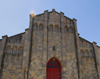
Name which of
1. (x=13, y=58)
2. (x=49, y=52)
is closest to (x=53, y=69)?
(x=49, y=52)

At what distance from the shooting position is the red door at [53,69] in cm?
1797

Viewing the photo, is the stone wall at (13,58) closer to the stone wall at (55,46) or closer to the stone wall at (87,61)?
the stone wall at (55,46)

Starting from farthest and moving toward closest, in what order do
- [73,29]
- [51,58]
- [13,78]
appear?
[73,29] < [51,58] < [13,78]

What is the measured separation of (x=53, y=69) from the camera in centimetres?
1833

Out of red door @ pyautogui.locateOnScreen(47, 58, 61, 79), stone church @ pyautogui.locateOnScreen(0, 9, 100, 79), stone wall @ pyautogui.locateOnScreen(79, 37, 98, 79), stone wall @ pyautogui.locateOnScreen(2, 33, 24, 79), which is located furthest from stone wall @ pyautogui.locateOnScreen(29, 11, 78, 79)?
stone wall @ pyautogui.locateOnScreen(2, 33, 24, 79)

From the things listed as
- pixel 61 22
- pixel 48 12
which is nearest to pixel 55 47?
pixel 61 22

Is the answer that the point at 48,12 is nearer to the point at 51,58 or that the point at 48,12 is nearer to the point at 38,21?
the point at 38,21

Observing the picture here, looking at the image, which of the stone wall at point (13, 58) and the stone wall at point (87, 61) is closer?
the stone wall at point (13, 58)

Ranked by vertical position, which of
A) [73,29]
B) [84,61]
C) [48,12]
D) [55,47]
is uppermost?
[48,12]

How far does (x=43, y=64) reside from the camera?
17719 millimetres

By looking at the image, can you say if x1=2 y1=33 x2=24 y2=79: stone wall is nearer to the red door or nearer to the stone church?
the stone church

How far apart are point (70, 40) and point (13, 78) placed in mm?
11997

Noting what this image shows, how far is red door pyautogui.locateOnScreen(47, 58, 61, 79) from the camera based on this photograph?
1797 cm

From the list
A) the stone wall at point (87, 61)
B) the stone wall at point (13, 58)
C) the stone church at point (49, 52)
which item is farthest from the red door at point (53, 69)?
the stone wall at point (13, 58)
